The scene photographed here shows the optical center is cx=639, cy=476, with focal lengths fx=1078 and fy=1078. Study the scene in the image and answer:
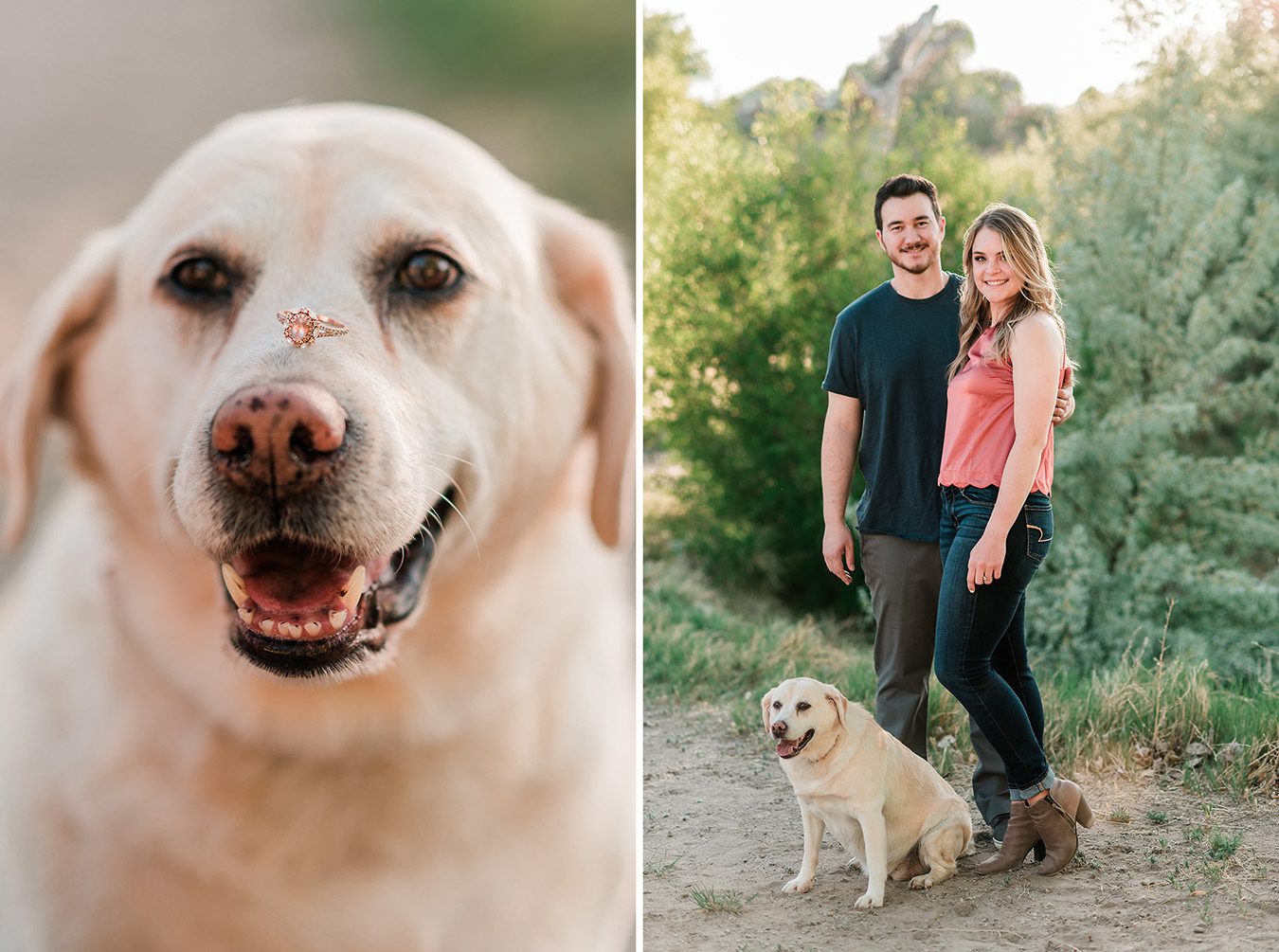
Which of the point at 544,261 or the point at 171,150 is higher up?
the point at 171,150

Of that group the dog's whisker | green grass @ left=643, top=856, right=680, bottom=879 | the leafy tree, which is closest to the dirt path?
green grass @ left=643, top=856, right=680, bottom=879

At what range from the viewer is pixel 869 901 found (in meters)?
2.60

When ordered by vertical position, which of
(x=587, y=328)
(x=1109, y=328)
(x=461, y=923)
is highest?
(x=1109, y=328)

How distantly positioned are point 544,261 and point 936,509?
3.74 ft

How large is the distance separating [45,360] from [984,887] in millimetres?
2433

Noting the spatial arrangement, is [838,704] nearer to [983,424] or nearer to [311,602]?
[983,424]

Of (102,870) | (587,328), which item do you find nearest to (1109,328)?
(587,328)

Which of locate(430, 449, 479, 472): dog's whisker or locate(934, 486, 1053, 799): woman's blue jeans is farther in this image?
locate(934, 486, 1053, 799): woman's blue jeans

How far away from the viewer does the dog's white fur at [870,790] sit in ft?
8.44

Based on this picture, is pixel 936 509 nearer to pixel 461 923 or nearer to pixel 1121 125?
pixel 461 923

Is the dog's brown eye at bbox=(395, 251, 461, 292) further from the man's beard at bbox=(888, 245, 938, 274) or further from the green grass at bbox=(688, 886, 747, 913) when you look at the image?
the green grass at bbox=(688, 886, 747, 913)

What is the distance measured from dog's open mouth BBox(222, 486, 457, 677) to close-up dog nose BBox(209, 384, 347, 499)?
0.14m

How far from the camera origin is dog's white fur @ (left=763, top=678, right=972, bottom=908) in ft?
8.44

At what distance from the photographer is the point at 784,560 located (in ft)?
14.2
